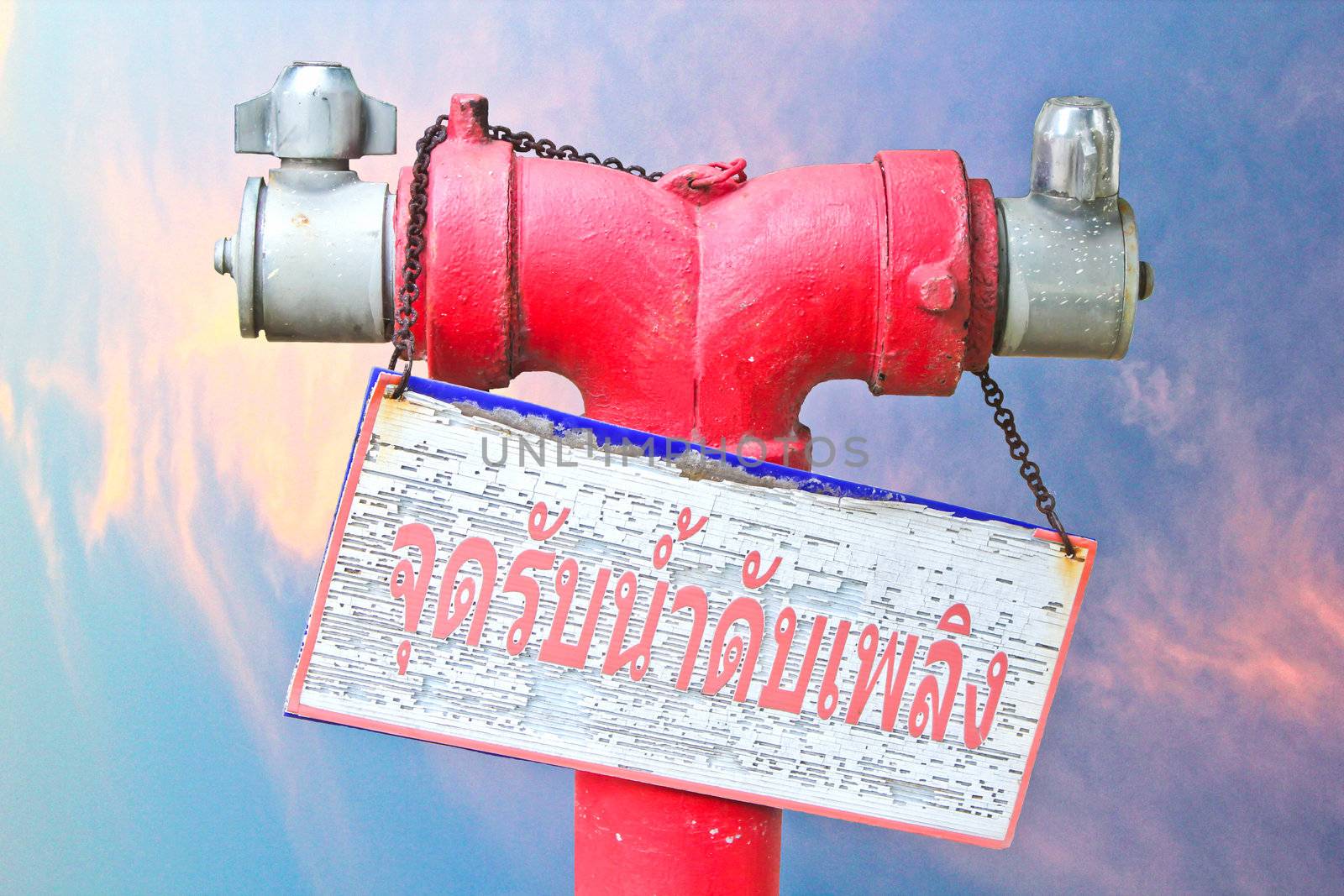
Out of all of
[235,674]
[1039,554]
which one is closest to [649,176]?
[1039,554]

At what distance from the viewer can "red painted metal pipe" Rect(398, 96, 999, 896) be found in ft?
5.75

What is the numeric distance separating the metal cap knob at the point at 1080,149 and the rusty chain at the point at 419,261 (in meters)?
0.23

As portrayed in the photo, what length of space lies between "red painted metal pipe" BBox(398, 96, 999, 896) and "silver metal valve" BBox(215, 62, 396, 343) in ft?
0.20

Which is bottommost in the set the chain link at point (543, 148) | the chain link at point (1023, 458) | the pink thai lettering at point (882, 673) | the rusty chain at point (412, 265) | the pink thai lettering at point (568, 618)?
the pink thai lettering at point (882, 673)

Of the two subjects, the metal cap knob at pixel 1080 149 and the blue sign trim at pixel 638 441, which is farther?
the metal cap knob at pixel 1080 149

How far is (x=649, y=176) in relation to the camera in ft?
6.50

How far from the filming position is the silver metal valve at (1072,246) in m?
1.83

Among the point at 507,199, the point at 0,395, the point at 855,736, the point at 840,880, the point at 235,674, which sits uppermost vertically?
the point at 507,199

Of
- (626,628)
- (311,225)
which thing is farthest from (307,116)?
(626,628)

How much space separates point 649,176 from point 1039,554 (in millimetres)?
622

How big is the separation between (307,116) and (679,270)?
428mm

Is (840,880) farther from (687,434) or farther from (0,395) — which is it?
(0,395)

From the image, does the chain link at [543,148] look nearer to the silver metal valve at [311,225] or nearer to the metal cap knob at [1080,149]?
the silver metal valve at [311,225]

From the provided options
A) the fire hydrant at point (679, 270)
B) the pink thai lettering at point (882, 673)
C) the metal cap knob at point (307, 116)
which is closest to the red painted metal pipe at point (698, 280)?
the fire hydrant at point (679, 270)
